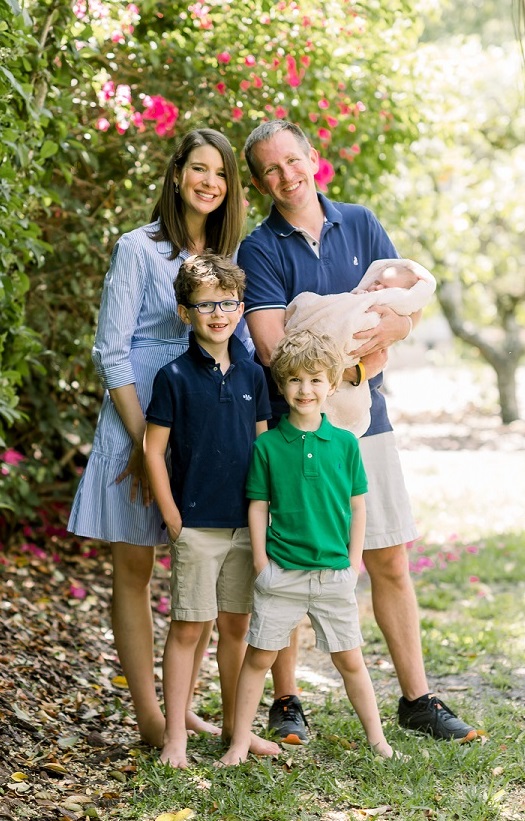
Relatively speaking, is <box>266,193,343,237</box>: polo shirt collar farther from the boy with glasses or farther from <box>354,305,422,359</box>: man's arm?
<box>354,305,422,359</box>: man's arm

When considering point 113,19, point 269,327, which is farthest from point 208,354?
point 113,19

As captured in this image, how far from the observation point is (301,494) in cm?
318

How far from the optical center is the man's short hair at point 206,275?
3105 millimetres

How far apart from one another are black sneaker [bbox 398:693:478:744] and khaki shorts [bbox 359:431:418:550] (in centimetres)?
60

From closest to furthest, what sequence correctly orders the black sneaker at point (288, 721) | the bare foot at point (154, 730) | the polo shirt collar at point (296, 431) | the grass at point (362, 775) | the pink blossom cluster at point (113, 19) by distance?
the grass at point (362, 775)
the polo shirt collar at point (296, 431)
the bare foot at point (154, 730)
the black sneaker at point (288, 721)
the pink blossom cluster at point (113, 19)

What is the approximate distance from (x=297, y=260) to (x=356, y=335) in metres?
0.36

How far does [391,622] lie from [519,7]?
82.4 inches

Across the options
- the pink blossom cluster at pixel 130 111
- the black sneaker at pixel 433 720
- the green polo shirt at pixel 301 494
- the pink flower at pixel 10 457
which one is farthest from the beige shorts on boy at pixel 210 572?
the pink blossom cluster at pixel 130 111

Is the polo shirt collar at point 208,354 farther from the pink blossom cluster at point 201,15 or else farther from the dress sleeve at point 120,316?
the pink blossom cluster at point 201,15

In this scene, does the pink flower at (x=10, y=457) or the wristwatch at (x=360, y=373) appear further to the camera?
the pink flower at (x=10, y=457)

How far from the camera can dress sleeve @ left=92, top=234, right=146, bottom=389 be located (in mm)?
3240

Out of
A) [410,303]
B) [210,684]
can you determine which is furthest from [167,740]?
[410,303]

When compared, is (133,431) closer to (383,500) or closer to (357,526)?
(357,526)

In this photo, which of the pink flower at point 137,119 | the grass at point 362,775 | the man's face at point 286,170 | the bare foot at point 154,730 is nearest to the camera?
the grass at point 362,775
